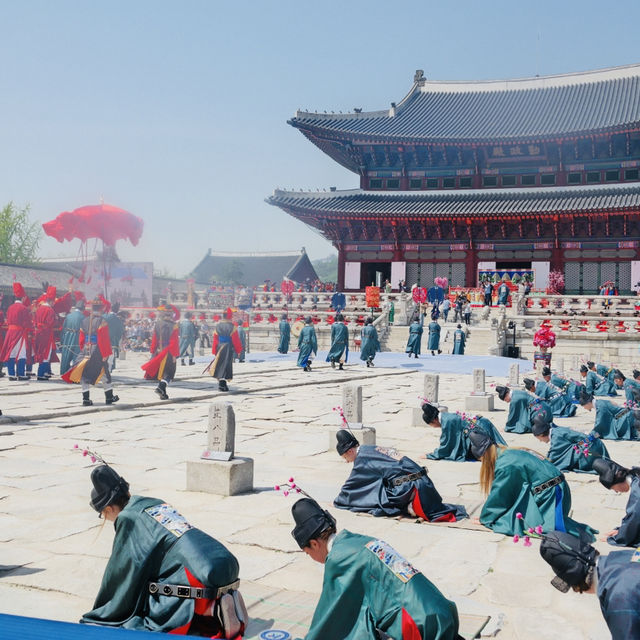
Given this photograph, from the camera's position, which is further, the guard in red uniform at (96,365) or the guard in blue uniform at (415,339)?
the guard in blue uniform at (415,339)

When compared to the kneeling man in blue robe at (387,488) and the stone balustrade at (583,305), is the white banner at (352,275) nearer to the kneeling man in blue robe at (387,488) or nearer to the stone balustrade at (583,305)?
the stone balustrade at (583,305)

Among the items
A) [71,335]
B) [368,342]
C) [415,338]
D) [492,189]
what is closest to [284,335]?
[415,338]

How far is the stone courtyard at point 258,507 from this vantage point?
13.5 ft

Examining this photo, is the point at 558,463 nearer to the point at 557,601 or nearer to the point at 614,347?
the point at 557,601

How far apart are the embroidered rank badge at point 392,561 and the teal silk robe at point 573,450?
5.15 metres

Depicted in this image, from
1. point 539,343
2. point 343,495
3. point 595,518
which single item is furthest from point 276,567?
point 539,343

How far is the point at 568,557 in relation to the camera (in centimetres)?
306

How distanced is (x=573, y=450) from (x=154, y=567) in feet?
19.5

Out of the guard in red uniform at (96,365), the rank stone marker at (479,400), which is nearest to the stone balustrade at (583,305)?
the rank stone marker at (479,400)

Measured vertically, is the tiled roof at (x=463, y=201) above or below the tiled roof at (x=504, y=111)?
below

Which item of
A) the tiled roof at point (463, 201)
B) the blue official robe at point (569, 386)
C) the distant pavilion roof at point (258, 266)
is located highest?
the tiled roof at point (463, 201)

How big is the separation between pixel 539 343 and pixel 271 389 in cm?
876

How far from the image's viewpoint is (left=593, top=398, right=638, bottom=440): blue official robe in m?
9.98

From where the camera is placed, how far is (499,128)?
35219 mm
